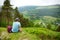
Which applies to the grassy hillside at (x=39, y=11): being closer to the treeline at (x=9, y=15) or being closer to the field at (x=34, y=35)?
the treeline at (x=9, y=15)

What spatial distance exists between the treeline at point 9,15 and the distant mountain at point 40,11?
0.36 ft

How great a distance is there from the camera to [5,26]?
3.87 m

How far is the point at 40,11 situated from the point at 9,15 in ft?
2.23

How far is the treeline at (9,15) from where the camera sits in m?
3.85

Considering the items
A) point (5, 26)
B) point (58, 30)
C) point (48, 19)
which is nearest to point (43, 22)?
point (48, 19)

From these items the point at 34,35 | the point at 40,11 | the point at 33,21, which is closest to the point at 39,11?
the point at 40,11

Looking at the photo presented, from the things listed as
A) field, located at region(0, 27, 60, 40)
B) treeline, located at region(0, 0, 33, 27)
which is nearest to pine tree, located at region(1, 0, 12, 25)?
treeline, located at region(0, 0, 33, 27)

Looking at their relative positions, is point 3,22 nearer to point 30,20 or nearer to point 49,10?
point 30,20

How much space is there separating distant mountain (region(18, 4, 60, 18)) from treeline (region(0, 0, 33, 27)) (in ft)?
0.36

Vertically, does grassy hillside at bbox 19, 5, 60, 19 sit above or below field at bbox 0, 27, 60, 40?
above

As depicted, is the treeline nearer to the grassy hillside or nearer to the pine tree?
the pine tree

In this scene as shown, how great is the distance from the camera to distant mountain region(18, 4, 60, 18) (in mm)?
3818

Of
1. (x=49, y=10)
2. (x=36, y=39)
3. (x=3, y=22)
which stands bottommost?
(x=36, y=39)

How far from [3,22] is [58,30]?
47.1 inches
